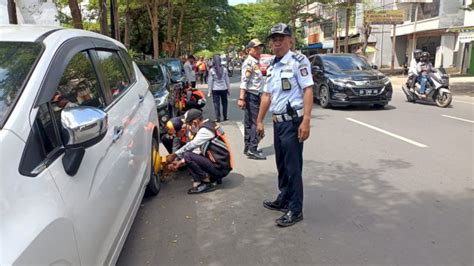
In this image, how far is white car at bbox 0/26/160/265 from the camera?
177 cm

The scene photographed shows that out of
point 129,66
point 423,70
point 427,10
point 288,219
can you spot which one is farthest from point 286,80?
point 427,10

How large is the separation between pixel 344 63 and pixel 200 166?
28.8 ft

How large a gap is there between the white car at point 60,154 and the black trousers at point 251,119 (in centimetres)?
335

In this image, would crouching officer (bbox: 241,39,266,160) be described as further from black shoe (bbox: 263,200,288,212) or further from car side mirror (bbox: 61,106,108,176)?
car side mirror (bbox: 61,106,108,176)

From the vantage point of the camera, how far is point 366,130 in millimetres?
8602

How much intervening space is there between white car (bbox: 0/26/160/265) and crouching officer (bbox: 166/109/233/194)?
4.95 feet

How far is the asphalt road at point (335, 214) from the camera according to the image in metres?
3.52

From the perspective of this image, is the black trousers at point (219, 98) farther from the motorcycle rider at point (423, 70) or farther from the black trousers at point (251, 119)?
the motorcycle rider at point (423, 70)

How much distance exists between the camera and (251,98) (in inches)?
268

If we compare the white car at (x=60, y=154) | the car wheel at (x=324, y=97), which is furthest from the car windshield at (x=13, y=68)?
the car wheel at (x=324, y=97)

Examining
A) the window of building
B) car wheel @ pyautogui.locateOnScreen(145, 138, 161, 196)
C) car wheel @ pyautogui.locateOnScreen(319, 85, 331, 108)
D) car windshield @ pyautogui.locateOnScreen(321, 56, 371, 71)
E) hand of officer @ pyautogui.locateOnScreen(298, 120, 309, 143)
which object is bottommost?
car wheel @ pyautogui.locateOnScreen(319, 85, 331, 108)

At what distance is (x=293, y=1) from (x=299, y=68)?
36.0m

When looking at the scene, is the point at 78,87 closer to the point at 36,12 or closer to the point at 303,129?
the point at 303,129

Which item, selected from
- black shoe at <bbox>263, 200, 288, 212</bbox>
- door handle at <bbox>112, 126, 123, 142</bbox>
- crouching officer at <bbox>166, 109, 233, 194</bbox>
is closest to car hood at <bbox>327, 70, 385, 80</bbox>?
crouching officer at <bbox>166, 109, 233, 194</bbox>
